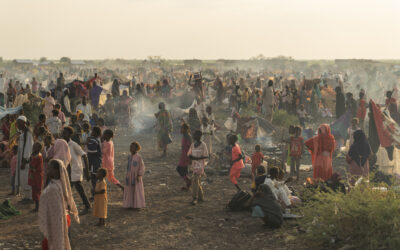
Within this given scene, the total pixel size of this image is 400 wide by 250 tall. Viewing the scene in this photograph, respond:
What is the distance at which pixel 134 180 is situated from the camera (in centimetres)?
833

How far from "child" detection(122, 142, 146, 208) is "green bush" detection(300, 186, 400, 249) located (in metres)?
3.02

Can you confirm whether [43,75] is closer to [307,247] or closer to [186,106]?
[186,106]

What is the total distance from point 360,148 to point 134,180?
14.7 ft

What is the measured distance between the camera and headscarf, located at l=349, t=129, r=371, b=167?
30.3 feet

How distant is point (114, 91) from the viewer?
21.6m

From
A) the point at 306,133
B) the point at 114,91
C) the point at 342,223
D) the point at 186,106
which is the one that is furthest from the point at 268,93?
the point at 342,223

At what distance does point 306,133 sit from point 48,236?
9.81 meters

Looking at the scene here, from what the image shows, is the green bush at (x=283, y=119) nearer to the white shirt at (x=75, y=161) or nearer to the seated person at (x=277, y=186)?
the seated person at (x=277, y=186)

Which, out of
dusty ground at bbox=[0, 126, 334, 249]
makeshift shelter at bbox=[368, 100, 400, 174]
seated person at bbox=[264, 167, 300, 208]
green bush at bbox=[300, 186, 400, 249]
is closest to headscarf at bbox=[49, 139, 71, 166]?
dusty ground at bbox=[0, 126, 334, 249]

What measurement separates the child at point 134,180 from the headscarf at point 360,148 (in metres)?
4.25

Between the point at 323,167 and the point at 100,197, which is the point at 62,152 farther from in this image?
the point at 323,167

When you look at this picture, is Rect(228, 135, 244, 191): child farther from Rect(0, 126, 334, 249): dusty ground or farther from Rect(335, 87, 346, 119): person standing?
Rect(335, 87, 346, 119): person standing

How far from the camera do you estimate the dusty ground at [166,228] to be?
22.5ft

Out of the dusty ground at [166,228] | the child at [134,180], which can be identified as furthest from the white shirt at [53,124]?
the child at [134,180]
